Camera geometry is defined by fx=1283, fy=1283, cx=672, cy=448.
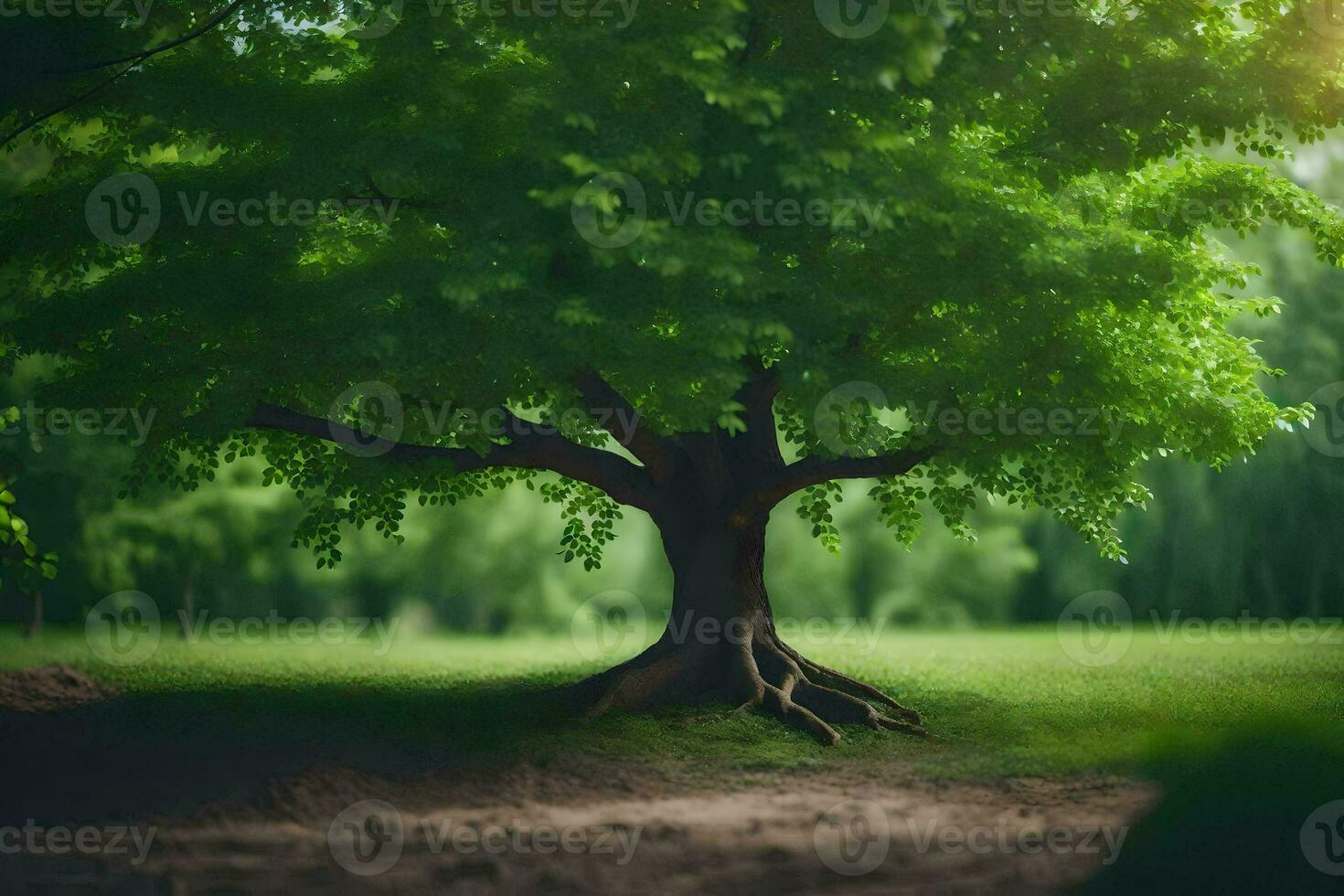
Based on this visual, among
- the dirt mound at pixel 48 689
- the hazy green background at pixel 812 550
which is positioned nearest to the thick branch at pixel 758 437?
the dirt mound at pixel 48 689

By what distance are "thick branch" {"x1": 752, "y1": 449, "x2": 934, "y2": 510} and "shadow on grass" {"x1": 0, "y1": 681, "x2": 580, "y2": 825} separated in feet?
11.8

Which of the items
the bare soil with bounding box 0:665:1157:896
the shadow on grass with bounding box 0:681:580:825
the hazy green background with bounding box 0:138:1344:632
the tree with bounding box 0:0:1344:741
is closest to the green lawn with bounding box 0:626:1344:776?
the shadow on grass with bounding box 0:681:580:825

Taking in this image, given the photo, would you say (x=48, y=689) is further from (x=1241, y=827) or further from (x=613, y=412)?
(x=1241, y=827)

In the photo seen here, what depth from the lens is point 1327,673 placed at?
21.0 metres

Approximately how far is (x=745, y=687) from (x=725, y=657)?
2.41ft

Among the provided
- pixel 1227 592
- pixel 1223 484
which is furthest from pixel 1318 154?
pixel 1227 592

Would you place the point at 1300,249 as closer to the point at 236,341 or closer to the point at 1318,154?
the point at 1318,154

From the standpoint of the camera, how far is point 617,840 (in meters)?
10.2

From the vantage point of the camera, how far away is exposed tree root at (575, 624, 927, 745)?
15.0 meters

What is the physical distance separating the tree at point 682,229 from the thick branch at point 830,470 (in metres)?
0.04

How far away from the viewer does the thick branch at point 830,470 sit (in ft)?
49.4

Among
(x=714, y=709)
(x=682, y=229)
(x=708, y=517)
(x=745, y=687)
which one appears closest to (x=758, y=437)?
(x=708, y=517)

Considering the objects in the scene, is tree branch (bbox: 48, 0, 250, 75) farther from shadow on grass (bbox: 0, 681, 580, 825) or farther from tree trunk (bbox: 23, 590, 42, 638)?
tree trunk (bbox: 23, 590, 42, 638)

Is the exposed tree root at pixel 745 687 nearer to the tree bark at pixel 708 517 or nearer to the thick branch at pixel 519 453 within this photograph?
the tree bark at pixel 708 517
